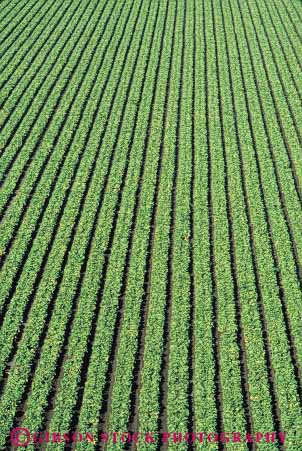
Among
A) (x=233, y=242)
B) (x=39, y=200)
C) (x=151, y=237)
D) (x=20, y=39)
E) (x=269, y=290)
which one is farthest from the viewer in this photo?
(x=20, y=39)

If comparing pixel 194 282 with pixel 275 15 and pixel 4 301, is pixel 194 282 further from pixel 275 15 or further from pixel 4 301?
pixel 275 15

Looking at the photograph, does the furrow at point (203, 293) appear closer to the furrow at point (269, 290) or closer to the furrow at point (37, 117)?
the furrow at point (269, 290)

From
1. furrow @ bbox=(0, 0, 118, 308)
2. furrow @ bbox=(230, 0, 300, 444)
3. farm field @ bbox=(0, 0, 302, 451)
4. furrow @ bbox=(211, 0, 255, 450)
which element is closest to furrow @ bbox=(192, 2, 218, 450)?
farm field @ bbox=(0, 0, 302, 451)

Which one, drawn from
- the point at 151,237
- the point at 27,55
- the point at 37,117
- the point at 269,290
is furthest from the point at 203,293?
the point at 27,55

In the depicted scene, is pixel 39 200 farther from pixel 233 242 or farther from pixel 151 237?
pixel 233 242

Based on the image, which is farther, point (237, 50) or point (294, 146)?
point (237, 50)

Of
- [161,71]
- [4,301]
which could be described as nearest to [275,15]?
[161,71]

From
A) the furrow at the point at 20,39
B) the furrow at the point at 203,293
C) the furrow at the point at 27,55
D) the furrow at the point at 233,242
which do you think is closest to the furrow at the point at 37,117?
the furrow at the point at 27,55

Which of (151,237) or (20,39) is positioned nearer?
(151,237)
